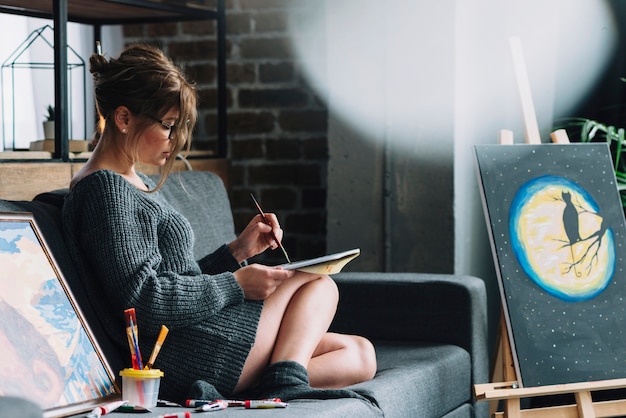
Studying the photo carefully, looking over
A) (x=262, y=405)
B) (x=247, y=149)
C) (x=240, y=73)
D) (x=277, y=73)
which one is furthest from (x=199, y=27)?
(x=262, y=405)

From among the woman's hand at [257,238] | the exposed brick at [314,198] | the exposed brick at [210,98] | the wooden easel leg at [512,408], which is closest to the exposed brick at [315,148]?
the exposed brick at [314,198]

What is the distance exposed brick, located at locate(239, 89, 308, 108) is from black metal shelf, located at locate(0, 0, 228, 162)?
201 millimetres

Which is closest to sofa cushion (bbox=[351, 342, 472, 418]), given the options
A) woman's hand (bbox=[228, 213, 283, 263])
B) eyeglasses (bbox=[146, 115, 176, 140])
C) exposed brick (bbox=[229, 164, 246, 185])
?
woman's hand (bbox=[228, 213, 283, 263])

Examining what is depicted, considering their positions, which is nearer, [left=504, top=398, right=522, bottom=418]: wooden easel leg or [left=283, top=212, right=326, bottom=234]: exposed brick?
[left=504, top=398, right=522, bottom=418]: wooden easel leg

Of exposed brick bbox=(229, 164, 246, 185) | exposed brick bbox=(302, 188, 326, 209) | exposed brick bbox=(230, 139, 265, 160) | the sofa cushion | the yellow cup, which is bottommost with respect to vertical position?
the sofa cushion

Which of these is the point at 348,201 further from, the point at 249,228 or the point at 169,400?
the point at 169,400

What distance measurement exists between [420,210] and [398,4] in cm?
69

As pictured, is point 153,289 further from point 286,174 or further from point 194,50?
point 194,50

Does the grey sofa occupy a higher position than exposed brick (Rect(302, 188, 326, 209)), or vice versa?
exposed brick (Rect(302, 188, 326, 209))

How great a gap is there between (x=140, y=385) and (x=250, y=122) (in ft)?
5.98

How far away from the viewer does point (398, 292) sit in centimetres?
271

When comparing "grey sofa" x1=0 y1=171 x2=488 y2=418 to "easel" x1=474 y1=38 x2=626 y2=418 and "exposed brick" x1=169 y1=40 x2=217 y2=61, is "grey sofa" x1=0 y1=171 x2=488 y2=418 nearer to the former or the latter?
"easel" x1=474 y1=38 x2=626 y2=418

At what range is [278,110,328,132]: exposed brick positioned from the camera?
11.3 ft

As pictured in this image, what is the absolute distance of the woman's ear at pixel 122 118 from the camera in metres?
2.12
